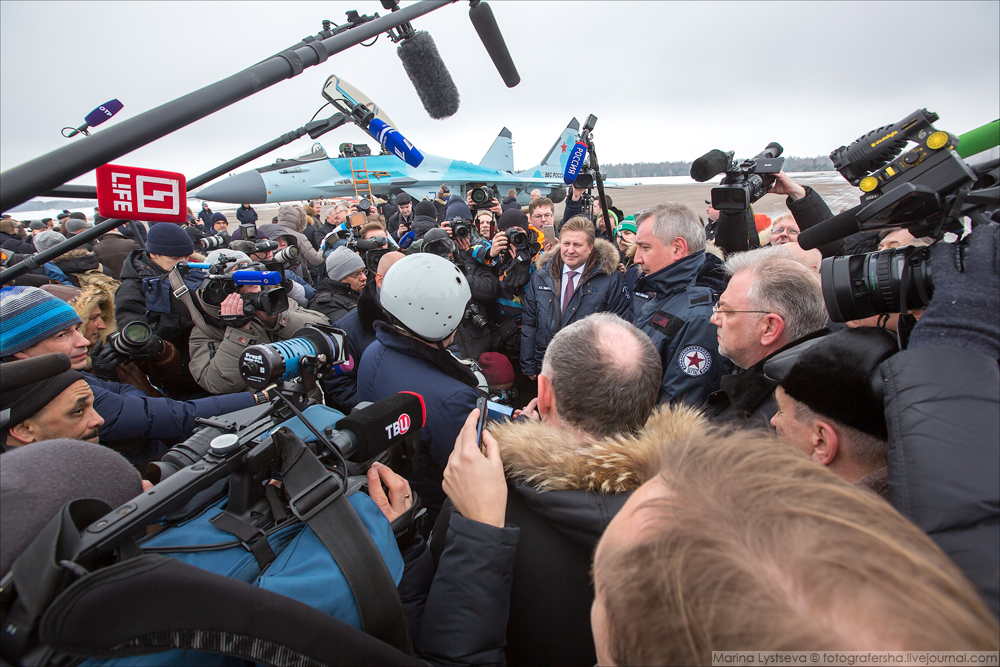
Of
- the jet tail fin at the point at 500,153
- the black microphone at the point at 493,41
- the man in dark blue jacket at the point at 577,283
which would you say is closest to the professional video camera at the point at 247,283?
the black microphone at the point at 493,41

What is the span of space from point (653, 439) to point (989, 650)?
2.49 ft

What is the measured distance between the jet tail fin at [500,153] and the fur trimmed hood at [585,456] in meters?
24.0

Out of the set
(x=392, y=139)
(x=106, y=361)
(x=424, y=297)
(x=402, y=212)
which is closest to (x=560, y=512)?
(x=424, y=297)

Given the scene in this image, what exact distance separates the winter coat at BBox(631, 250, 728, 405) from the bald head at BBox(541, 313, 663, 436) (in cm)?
125

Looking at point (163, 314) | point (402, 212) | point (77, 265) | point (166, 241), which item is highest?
point (77, 265)

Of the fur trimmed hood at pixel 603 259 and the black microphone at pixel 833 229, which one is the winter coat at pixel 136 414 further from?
the fur trimmed hood at pixel 603 259

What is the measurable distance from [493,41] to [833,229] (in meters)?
1.50

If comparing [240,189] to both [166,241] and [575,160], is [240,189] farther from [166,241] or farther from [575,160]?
[575,160]

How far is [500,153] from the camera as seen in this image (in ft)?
78.6

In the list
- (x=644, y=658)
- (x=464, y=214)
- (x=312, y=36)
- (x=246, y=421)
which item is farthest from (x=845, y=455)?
(x=464, y=214)

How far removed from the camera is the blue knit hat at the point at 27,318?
190 centimetres

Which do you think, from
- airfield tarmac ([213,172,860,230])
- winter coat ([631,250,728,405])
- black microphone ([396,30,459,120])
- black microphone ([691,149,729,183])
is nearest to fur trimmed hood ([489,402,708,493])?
winter coat ([631,250,728,405])

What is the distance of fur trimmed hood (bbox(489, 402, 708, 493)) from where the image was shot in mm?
1140

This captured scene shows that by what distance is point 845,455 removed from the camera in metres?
1.32
